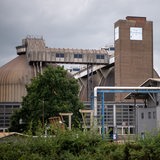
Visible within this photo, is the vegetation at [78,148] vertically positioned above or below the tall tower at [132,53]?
below

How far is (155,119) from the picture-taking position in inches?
2566

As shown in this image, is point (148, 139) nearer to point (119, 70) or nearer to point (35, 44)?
point (119, 70)

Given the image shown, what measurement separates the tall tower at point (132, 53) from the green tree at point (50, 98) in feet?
166

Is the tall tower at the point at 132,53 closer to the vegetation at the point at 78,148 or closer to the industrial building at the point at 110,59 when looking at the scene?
the industrial building at the point at 110,59

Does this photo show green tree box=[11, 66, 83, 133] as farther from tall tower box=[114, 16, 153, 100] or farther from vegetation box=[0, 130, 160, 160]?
tall tower box=[114, 16, 153, 100]

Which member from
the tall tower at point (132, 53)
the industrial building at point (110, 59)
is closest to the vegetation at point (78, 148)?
the industrial building at point (110, 59)

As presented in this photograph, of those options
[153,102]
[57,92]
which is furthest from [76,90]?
[153,102]

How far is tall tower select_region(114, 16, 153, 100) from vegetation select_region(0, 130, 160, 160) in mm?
92165

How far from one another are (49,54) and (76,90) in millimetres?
53313

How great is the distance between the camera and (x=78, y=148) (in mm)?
21234

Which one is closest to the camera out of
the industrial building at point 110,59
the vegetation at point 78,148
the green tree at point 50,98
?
the vegetation at point 78,148

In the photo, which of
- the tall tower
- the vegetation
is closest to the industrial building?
the tall tower

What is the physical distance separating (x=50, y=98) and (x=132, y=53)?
57.4 metres

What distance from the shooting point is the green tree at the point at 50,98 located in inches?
2395
